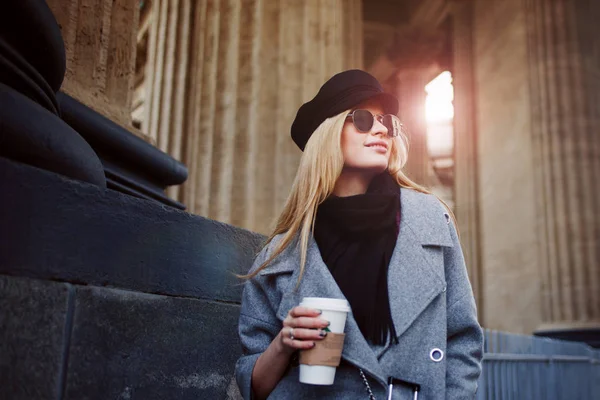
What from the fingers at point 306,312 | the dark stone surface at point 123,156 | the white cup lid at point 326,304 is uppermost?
the dark stone surface at point 123,156

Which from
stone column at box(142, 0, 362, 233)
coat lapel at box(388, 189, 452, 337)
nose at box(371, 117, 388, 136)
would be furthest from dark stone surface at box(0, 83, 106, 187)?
stone column at box(142, 0, 362, 233)

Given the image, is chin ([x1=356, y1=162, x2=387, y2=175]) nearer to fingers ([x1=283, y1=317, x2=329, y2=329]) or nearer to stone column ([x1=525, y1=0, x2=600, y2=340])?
fingers ([x1=283, y1=317, x2=329, y2=329])

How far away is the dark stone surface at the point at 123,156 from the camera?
130 inches

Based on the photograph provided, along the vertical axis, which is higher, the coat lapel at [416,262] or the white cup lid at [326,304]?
the coat lapel at [416,262]

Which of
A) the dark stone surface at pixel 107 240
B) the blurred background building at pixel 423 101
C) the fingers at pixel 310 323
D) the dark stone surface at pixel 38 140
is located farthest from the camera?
the blurred background building at pixel 423 101

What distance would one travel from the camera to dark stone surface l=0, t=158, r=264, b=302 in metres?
1.90

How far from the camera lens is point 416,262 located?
1.94 metres

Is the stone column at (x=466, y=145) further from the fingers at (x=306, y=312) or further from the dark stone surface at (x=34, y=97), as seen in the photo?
the fingers at (x=306, y=312)

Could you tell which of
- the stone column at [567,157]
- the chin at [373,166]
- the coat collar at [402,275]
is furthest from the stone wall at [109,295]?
the stone column at [567,157]

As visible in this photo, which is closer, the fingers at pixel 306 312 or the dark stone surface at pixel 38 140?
the fingers at pixel 306 312

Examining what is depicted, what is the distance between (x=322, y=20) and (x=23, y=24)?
4.84 m

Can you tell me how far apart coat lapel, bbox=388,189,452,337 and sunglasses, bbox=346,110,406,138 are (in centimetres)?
30

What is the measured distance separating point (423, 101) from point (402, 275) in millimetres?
19846

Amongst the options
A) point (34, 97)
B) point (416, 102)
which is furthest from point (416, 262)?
point (416, 102)
